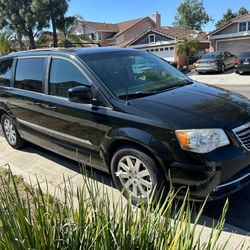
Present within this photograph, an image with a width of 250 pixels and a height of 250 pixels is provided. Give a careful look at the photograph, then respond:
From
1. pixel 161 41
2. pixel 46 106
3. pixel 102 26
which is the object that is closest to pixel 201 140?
pixel 46 106

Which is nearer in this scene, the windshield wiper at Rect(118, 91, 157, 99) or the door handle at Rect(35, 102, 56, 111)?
the windshield wiper at Rect(118, 91, 157, 99)

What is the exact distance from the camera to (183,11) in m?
58.3

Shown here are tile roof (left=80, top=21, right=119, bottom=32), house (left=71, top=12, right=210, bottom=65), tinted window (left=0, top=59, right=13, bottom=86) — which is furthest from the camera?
tile roof (left=80, top=21, right=119, bottom=32)

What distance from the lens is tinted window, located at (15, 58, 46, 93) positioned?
4250mm

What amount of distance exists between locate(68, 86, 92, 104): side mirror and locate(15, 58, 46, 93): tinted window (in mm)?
1081

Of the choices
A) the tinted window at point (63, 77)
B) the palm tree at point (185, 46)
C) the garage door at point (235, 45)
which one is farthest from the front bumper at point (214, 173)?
the garage door at point (235, 45)

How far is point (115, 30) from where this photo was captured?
140 ft

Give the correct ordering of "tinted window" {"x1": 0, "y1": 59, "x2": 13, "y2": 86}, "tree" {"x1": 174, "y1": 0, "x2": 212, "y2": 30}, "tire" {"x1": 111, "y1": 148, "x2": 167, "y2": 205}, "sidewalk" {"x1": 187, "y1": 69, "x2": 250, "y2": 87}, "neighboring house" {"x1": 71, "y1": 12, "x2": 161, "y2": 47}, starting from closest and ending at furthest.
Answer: "tire" {"x1": 111, "y1": 148, "x2": 167, "y2": 205} → "tinted window" {"x1": 0, "y1": 59, "x2": 13, "y2": 86} → "sidewalk" {"x1": 187, "y1": 69, "x2": 250, "y2": 87} → "neighboring house" {"x1": 71, "y1": 12, "x2": 161, "y2": 47} → "tree" {"x1": 174, "y1": 0, "x2": 212, "y2": 30}

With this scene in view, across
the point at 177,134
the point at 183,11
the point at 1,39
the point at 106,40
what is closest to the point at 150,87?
the point at 177,134

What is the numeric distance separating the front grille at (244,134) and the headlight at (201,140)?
0.20 meters

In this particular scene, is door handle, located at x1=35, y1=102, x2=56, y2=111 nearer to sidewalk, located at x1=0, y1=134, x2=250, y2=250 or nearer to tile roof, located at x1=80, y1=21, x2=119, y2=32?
sidewalk, located at x1=0, y1=134, x2=250, y2=250

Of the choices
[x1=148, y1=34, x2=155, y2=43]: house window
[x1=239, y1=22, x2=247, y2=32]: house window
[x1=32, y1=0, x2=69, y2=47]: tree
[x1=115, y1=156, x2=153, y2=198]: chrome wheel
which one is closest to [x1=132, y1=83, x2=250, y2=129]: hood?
[x1=115, y1=156, x2=153, y2=198]: chrome wheel

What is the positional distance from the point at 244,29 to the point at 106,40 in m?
19.7

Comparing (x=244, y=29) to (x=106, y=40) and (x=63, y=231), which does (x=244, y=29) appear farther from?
(x=63, y=231)
